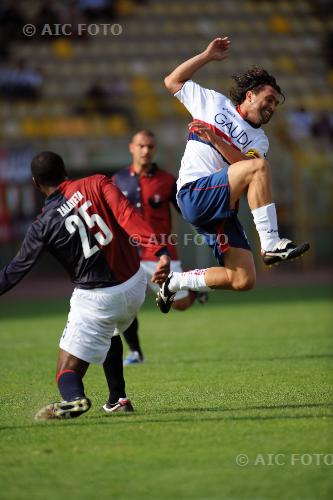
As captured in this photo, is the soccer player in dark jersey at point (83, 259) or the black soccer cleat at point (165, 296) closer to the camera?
the soccer player in dark jersey at point (83, 259)

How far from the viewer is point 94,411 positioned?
6812 millimetres

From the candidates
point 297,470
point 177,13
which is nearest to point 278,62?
point 177,13

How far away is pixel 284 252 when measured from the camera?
6.60 metres

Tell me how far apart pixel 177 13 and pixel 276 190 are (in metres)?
6.87

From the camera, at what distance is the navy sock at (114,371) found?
6746 millimetres

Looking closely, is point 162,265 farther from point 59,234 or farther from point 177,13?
point 177,13

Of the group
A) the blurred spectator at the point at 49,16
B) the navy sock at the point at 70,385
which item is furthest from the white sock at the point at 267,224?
the blurred spectator at the point at 49,16

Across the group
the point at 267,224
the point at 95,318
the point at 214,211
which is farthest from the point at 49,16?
the point at 95,318

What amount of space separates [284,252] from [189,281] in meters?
1.01

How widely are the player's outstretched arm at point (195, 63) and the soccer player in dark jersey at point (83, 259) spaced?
128cm

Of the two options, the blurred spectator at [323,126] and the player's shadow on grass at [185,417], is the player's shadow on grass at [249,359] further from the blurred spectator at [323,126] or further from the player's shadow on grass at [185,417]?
the blurred spectator at [323,126]

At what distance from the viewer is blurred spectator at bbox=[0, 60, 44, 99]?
957 inches

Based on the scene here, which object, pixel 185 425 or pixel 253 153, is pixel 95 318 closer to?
pixel 185 425

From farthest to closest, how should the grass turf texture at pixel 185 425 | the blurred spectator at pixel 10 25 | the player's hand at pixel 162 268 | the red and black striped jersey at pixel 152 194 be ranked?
the blurred spectator at pixel 10 25, the red and black striped jersey at pixel 152 194, the player's hand at pixel 162 268, the grass turf texture at pixel 185 425
